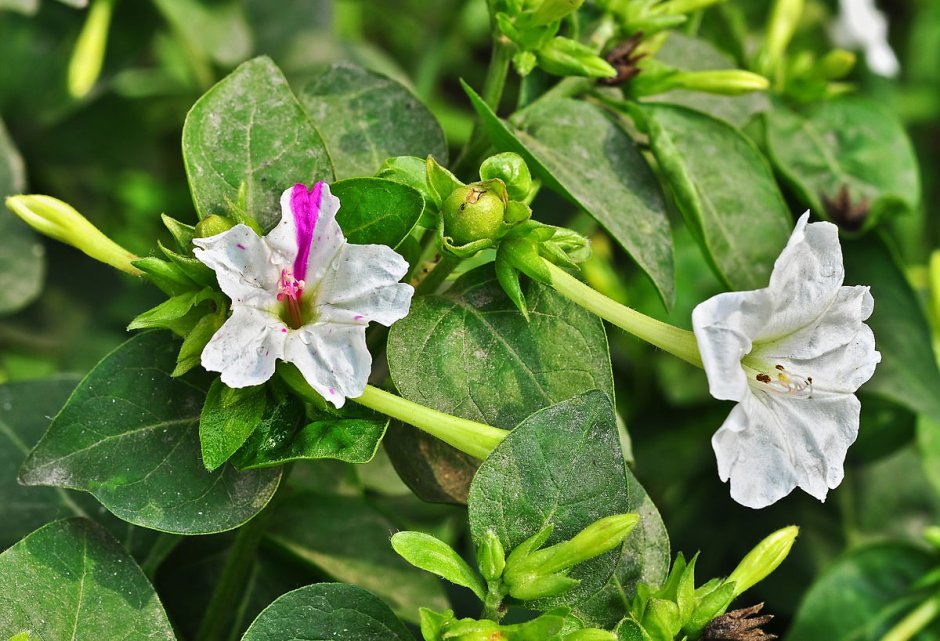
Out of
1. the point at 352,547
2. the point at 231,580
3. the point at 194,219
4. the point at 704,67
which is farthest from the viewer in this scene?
the point at 194,219

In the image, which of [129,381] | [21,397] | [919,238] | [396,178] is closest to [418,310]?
[396,178]

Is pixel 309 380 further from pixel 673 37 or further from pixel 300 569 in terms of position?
pixel 673 37

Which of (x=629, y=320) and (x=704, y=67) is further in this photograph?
(x=704, y=67)

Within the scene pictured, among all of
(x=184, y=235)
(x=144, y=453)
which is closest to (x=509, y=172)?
(x=184, y=235)

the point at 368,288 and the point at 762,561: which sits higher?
the point at 368,288

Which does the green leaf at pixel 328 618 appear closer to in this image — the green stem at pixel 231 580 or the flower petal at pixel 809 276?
the green stem at pixel 231 580

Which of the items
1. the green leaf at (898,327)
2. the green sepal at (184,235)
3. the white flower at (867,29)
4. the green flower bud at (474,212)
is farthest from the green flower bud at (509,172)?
the white flower at (867,29)

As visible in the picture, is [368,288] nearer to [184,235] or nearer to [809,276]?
[184,235]
